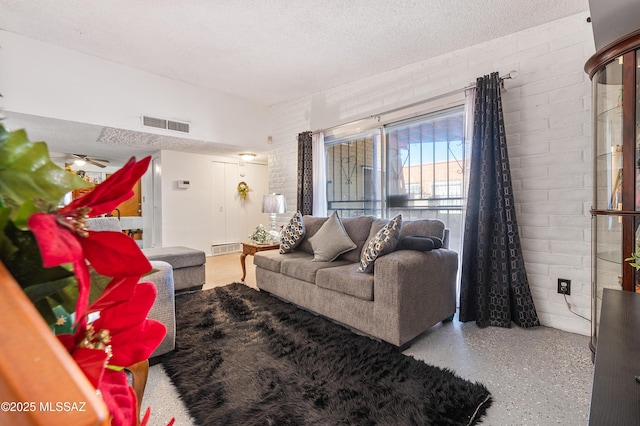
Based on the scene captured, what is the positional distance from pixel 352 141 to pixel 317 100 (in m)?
0.85

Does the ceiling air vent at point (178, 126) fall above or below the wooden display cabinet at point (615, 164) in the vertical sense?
above

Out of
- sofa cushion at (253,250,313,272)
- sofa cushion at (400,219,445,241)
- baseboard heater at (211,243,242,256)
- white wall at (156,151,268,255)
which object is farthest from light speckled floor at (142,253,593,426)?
baseboard heater at (211,243,242,256)

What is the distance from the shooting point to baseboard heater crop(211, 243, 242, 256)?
6188 mm

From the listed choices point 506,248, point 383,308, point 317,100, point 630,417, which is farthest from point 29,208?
point 317,100

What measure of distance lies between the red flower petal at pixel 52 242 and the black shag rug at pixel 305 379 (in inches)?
62.5

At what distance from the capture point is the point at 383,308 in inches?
84.7

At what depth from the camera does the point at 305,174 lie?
14.7ft

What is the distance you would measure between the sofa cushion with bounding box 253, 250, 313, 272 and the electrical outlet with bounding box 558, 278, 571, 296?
2.11m

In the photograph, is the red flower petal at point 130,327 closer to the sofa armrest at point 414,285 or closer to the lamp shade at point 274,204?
the sofa armrest at point 414,285

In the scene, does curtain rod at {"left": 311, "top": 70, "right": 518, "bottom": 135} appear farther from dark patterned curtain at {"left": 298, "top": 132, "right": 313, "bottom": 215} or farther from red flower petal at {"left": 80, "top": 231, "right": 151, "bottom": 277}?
red flower petal at {"left": 80, "top": 231, "right": 151, "bottom": 277}

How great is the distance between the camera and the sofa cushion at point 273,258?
10.4 feet

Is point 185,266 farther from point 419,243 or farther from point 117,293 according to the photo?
point 117,293

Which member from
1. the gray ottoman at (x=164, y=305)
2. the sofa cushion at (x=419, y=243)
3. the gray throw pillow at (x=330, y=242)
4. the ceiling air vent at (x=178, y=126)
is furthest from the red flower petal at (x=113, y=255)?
the ceiling air vent at (x=178, y=126)

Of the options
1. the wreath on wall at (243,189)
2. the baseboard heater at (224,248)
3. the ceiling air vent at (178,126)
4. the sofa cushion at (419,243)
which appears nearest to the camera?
the sofa cushion at (419,243)
